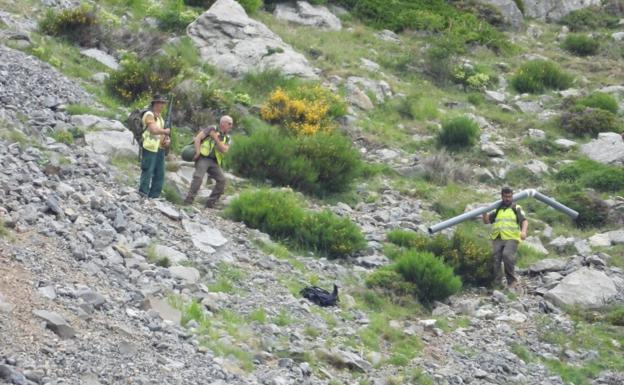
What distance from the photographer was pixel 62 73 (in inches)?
710

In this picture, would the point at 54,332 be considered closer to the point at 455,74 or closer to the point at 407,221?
the point at 407,221

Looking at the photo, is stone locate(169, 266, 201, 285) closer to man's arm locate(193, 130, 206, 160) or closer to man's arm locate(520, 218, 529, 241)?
man's arm locate(193, 130, 206, 160)

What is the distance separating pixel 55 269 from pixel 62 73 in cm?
854

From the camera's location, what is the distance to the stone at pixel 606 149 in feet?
70.3

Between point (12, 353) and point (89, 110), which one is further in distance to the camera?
point (89, 110)

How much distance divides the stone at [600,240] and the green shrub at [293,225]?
4.28 meters

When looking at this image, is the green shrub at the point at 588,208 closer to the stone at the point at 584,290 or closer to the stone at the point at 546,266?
the stone at the point at 546,266

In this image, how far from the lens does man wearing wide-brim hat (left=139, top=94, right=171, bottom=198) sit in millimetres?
13922

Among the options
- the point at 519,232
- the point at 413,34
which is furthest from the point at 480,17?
the point at 519,232

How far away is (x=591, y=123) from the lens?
23.2 meters

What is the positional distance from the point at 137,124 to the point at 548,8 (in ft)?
71.0

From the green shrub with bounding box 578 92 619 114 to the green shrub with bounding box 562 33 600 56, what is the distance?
5816 millimetres

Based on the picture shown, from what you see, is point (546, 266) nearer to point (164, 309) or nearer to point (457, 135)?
point (457, 135)

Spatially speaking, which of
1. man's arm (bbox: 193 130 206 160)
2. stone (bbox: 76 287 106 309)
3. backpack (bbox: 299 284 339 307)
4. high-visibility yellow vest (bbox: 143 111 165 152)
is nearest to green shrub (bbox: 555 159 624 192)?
man's arm (bbox: 193 130 206 160)
